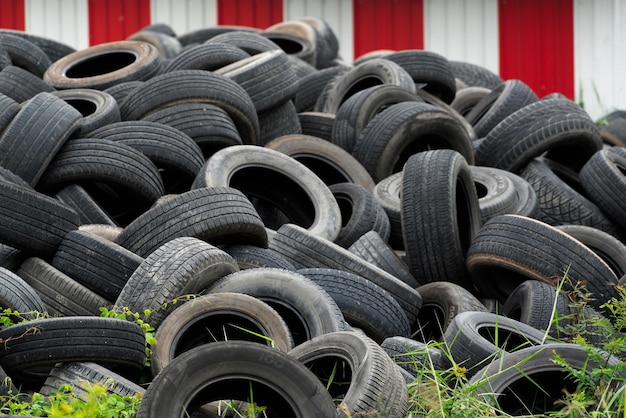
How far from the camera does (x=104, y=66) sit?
7.80m

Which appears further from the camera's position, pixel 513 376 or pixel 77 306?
pixel 77 306

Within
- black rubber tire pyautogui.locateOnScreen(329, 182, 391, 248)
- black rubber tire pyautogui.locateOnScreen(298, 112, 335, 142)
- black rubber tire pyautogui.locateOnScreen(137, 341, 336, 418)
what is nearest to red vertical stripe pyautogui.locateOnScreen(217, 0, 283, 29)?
black rubber tire pyautogui.locateOnScreen(298, 112, 335, 142)

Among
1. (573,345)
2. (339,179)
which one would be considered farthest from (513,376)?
(339,179)

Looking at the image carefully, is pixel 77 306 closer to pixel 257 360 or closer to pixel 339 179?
pixel 257 360

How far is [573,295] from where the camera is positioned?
Result: 189 inches

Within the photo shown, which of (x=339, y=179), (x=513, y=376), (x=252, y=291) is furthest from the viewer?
(x=339, y=179)

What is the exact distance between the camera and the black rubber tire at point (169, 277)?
4.18 metres

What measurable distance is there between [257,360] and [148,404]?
344mm

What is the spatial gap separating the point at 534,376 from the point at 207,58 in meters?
3.85

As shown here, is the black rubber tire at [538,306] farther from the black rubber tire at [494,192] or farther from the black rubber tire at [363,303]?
the black rubber tire at [494,192]

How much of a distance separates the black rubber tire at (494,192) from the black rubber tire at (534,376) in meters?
2.07

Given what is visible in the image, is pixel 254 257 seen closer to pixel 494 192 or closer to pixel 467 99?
pixel 494 192

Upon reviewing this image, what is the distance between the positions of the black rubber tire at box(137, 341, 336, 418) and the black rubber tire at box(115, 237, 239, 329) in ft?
2.78

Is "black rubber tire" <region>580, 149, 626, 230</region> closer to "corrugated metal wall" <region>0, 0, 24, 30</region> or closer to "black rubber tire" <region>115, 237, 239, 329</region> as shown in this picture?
"black rubber tire" <region>115, 237, 239, 329</region>
